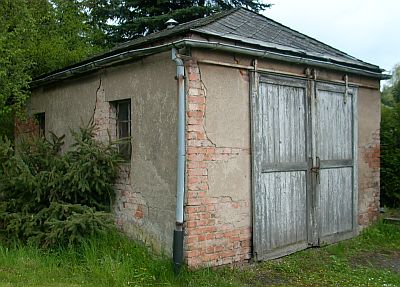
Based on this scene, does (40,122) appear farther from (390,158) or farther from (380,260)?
(390,158)

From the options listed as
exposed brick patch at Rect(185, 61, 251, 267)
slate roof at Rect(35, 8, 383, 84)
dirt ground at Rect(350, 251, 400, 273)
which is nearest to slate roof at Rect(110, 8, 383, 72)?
slate roof at Rect(35, 8, 383, 84)

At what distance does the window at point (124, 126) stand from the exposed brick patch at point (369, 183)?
473 cm

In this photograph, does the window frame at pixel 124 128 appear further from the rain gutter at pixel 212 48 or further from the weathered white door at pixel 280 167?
the weathered white door at pixel 280 167

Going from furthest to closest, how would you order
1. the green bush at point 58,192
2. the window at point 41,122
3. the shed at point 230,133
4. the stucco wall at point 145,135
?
the window at point 41,122
the green bush at point 58,192
the stucco wall at point 145,135
the shed at point 230,133

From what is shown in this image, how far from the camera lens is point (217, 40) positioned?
21.2 ft

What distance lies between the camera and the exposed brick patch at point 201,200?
607 centimetres

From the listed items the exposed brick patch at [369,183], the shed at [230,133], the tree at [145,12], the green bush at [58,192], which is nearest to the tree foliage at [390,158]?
the exposed brick patch at [369,183]

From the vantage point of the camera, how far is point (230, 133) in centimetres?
658

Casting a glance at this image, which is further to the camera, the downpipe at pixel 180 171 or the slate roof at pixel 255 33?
the slate roof at pixel 255 33

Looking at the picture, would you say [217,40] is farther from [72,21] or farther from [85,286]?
[72,21]

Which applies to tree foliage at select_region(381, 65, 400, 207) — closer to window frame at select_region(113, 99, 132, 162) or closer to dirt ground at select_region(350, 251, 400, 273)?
dirt ground at select_region(350, 251, 400, 273)

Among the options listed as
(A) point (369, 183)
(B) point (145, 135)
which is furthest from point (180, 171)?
(A) point (369, 183)

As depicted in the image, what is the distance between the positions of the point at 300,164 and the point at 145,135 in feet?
8.87

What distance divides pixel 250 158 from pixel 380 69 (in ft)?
13.8
